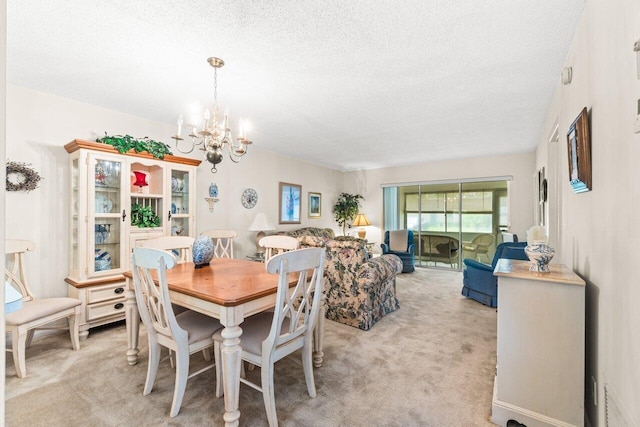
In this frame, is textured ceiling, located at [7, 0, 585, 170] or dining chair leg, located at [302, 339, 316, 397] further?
dining chair leg, located at [302, 339, 316, 397]

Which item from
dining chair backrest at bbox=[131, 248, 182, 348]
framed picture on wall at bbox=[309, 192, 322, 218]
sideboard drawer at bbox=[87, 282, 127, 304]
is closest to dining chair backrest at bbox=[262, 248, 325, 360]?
dining chair backrest at bbox=[131, 248, 182, 348]

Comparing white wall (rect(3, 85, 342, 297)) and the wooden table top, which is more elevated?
white wall (rect(3, 85, 342, 297))

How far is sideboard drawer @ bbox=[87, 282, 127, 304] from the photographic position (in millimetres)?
2791

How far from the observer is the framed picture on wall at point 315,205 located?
6316 mm

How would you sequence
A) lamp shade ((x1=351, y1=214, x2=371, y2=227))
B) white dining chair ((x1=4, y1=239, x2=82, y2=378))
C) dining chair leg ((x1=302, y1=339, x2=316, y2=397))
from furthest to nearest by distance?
lamp shade ((x1=351, y1=214, x2=371, y2=227))
white dining chair ((x1=4, y1=239, x2=82, y2=378))
dining chair leg ((x1=302, y1=339, x2=316, y2=397))

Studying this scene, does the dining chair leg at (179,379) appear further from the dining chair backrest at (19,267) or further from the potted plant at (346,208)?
the potted plant at (346,208)

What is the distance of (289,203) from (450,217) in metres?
3.56

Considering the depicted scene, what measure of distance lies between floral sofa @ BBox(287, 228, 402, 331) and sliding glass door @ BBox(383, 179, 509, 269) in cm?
361

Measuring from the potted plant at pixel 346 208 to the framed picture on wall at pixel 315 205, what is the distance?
611 millimetres

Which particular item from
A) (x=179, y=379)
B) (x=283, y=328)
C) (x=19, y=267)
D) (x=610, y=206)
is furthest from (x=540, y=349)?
(x=19, y=267)

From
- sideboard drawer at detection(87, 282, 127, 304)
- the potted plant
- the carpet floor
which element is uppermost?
the potted plant

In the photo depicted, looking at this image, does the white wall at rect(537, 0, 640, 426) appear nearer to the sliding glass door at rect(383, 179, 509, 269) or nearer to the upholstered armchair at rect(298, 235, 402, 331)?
the upholstered armchair at rect(298, 235, 402, 331)

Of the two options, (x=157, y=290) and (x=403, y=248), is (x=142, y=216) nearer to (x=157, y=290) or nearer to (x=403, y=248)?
(x=157, y=290)

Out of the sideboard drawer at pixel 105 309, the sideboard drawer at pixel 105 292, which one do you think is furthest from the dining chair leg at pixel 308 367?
the sideboard drawer at pixel 105 309
